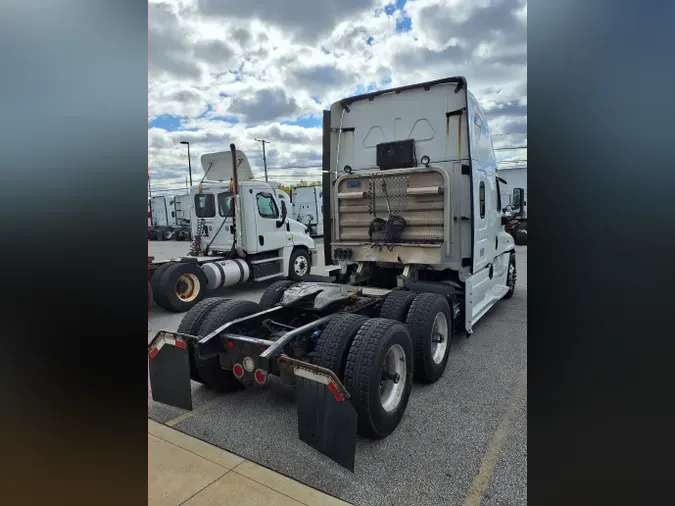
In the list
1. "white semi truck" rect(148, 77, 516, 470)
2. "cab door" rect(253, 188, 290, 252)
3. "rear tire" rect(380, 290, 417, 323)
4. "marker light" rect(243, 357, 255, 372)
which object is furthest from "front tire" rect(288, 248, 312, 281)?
"marker light" rect(243, 357, 255, 372)

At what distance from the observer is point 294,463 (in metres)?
3.22

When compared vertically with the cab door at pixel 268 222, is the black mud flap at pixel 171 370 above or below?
below

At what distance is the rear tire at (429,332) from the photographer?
A: 14.8 feet

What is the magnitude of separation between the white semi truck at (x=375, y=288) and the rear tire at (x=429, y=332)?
0.01 metres

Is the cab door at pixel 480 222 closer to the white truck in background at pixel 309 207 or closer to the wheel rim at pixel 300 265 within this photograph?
the wheel rim at pixel 300 265

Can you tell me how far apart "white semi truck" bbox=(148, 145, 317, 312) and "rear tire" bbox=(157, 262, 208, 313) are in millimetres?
50

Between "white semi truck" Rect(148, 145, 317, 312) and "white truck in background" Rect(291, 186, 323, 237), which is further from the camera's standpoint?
"white truck in background" Rect(291, 186, 323, 237)

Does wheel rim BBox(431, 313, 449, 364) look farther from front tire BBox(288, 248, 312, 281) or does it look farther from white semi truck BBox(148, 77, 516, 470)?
front tire BBox(288, 248, 312, 281)

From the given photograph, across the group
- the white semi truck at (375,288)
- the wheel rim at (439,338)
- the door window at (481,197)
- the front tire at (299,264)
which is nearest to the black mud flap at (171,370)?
the white semi truck at (375,288)

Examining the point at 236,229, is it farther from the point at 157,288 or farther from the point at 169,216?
the point at 169,216

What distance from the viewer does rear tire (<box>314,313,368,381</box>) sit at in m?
3.51
